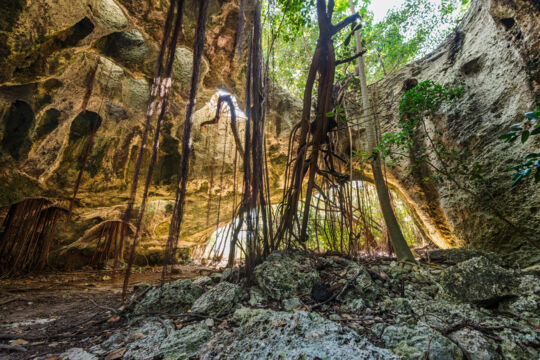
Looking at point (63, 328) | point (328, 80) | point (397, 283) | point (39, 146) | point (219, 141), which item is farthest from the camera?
point (219, 141)

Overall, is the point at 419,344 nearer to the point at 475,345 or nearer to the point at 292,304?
the point at 475,345

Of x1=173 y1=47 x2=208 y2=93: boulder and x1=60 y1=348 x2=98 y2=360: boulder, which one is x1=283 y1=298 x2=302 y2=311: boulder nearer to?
x1=60 y1=348 x2=98 y2=360: boulder

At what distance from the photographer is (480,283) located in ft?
4.04

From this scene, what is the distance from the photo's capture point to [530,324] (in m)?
1.01

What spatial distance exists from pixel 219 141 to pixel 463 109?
4.12 m

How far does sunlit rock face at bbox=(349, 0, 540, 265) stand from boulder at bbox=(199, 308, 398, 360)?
2.17m

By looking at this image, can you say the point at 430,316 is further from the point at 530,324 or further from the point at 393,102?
the point at 393,102

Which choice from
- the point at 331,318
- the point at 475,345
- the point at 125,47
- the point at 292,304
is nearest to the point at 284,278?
the point at 292,304

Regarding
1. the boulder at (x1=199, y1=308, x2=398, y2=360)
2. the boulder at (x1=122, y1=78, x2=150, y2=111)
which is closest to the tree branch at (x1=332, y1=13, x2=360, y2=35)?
the boulder at (x1=199, y1=308, x2=398, y2=360)

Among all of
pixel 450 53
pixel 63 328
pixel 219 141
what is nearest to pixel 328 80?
pixel 63 328

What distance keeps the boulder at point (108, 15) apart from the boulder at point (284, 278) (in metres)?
2.81

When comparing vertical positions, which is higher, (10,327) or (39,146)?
(39,146)

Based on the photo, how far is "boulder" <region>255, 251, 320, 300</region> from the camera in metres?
1.40

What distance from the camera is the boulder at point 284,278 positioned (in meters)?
1.40
